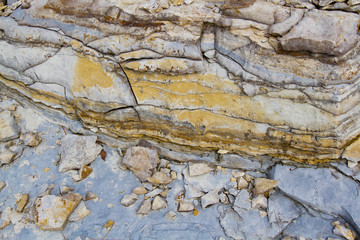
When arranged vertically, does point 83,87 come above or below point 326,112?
below

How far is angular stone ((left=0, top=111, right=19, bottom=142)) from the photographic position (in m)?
2.99

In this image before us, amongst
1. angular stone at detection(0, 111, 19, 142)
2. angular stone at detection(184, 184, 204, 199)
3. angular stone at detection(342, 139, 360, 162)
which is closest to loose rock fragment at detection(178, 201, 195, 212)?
angular stone at detection(184, 184, 204, 199)

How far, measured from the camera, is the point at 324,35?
Result: 232 centimetres

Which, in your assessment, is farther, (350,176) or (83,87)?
(83,87)

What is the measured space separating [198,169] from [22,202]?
1.45m

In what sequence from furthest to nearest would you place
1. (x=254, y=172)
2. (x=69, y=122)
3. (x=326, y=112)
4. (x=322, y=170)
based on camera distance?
(x=69, y=122)
(x=254, y=172)
(x=322, y=170)
(x=326, y=112)

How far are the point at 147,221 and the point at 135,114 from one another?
2.93ft

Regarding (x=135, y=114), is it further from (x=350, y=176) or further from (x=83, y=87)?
(x=350, y=176)

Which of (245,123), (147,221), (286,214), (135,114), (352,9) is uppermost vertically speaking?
(352,9)

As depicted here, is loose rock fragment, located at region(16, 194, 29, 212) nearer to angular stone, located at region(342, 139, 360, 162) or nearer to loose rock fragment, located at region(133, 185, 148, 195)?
loose rock fragment, located at region(133, 185, 148, 195)

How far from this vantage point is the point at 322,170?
2592 mm

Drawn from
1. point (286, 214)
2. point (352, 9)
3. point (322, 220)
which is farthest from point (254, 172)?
point (352, 9)

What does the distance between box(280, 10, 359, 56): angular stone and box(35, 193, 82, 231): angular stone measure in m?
2.05

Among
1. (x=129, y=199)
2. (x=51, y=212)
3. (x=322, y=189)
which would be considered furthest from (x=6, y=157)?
(x=322, y=189)
